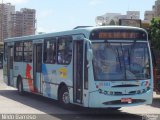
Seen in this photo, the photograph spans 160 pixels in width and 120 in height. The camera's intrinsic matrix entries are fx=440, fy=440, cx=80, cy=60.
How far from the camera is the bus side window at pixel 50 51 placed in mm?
15922

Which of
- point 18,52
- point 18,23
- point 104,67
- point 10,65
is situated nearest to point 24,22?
point 18,23

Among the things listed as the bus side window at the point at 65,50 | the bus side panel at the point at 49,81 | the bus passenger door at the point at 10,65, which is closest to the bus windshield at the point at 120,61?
the bus side window at the point at 65,50

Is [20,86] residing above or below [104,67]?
below

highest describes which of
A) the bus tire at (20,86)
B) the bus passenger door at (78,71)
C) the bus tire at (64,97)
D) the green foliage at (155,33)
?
the green foliage at (155,33)

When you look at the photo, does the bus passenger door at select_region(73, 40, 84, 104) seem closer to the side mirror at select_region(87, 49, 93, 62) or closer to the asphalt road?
the asphalt road

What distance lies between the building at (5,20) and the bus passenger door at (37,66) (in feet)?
246

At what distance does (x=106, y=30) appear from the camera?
13125 mm

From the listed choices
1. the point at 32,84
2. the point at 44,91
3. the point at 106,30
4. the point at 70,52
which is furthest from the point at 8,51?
the point at 106,30

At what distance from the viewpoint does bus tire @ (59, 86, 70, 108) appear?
1458 centimetres

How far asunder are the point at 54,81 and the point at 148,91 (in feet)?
12.8

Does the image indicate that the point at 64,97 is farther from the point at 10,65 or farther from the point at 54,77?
the point at 10,65

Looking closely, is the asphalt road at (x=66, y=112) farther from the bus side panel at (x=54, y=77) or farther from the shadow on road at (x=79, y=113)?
the bus side panel at (x=54, y=77)

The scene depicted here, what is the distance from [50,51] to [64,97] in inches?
88.5

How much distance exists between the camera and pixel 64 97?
14.8 meters
